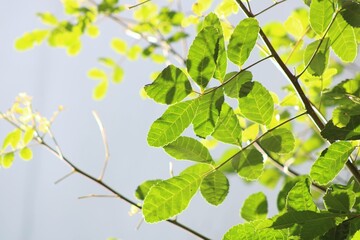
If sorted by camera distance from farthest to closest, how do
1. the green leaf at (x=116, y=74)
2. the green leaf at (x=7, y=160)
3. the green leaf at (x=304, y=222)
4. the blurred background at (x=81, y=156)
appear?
the blurred background at (x=81, y=156)
the green leaf at (x=116, y=74)
the green leaf at (x=7, y=160)
the green leaf at (x=304, y=222)

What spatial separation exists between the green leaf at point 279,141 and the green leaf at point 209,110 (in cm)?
11

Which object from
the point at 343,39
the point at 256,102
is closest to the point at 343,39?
the point at 343,39

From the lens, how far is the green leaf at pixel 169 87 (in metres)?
0.42

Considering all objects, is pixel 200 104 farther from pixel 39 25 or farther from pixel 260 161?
pixel 39 25

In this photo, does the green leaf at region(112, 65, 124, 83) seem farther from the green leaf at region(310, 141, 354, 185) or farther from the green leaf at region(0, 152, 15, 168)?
the green leaf at region(310, 141, 354, 185)

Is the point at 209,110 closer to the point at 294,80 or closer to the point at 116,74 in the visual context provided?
the point at 294,80

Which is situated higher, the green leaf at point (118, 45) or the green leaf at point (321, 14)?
the green leaf at point (118, 45)

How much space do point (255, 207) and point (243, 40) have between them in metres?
0.24

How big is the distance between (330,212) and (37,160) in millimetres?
3332

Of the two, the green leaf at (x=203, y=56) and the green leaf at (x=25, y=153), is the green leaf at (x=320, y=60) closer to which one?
the green leaf at (x=203, y=56)

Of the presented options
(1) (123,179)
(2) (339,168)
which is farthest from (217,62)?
(1) (123,179)

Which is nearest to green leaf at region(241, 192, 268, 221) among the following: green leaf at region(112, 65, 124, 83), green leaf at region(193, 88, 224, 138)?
green leaf at region(193, 88, 224, 138)

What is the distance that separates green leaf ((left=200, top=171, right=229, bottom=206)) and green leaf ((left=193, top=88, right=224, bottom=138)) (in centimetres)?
7

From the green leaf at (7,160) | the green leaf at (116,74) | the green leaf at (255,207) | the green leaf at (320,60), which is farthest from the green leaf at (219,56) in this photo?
the green leaf at (116,74)
